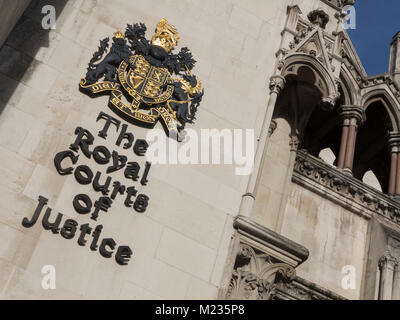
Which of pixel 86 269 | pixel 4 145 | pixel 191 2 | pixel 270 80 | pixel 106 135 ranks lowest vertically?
pixel 86 269

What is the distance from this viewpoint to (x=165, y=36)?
37.6 ft

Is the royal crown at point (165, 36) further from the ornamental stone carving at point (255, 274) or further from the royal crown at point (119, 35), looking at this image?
the ornamental stone carving at point (255, 274)

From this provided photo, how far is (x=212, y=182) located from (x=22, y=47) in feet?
14.1

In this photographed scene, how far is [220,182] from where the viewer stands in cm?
1053

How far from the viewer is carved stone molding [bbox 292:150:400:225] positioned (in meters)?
13.6

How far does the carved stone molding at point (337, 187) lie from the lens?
1358 centimetres

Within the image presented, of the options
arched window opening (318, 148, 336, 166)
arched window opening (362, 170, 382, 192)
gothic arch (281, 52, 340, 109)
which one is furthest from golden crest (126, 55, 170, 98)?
arched window opening (362, 170, 382, 192)

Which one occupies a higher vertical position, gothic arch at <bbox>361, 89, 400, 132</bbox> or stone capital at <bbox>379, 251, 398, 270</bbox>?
gothic arch at <bbox>361, 89, 400, 132</bbox>

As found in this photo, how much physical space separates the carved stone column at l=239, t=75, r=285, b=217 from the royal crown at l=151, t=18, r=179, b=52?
→ 2.36 metres

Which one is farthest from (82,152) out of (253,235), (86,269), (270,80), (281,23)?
(281,23)

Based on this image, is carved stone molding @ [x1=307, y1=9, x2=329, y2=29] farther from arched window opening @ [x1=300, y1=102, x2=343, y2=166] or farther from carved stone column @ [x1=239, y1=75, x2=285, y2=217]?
arched window opening @ [x1=300, y1=102, x2=343, y2=166]

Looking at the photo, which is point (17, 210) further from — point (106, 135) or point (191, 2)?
point (191, 2)

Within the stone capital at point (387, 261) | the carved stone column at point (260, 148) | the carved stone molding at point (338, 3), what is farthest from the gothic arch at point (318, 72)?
the stone capital at point (387, 261)

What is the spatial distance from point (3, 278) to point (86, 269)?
124 centimetres
